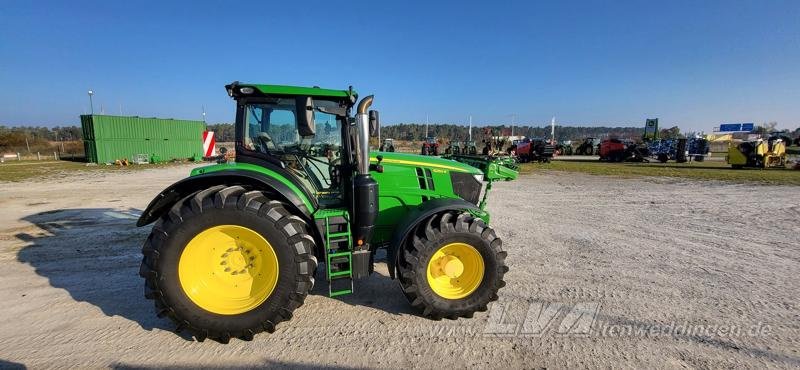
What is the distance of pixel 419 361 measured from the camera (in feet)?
9.62

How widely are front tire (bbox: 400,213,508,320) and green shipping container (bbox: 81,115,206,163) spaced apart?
2943 cm

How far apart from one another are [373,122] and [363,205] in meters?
0.83

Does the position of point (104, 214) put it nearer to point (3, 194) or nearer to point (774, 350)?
point (3, 194)

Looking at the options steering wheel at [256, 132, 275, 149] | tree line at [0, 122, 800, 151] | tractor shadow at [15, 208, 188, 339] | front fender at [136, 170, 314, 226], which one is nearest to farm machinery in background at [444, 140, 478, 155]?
tree line at [0, 122, 800, 151]

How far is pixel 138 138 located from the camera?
27.5 meters

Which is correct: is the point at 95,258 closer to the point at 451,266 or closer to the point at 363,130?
the point at 363,130

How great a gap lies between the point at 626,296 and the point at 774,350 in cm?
118

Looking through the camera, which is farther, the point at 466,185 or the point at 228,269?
the point at 466,185

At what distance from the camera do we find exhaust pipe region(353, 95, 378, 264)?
352 centimetres

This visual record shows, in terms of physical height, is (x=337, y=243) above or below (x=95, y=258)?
above

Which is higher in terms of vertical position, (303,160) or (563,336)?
(303,160)

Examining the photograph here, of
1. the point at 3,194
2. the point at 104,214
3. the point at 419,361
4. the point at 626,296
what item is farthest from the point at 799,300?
the point at 3,194

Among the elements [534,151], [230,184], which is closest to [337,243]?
[230,184]

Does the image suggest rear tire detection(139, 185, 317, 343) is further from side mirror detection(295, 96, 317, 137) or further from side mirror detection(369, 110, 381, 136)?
side mirror detection(369, 110, 381, 136)
